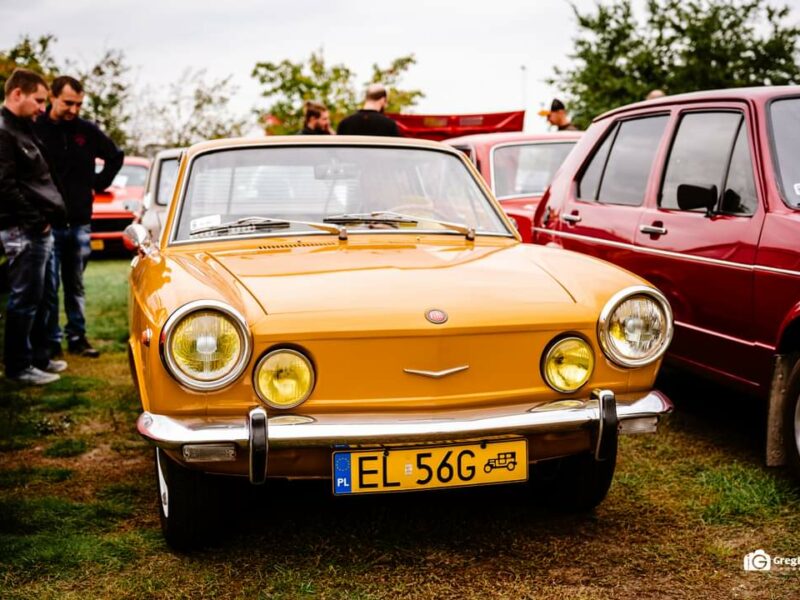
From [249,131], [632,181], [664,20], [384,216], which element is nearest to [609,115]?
[632,181]

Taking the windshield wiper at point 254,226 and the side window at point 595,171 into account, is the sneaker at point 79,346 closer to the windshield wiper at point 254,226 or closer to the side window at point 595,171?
the windshield wiper at point 254,226

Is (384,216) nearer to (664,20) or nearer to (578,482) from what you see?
(578,482)

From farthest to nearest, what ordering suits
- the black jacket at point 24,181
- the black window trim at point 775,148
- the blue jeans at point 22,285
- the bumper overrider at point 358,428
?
the blue jeans at point 22,285, the black jacket at point 24,181, the black window trim at point 775,148, the bumper overrider at point 358,428

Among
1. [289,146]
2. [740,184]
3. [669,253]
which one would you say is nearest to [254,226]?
[289,146]

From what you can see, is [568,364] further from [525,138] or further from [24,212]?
[525,138]

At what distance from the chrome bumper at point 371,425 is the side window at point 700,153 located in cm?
178

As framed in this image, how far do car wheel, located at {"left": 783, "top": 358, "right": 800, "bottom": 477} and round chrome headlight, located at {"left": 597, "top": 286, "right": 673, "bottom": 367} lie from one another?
846 mm

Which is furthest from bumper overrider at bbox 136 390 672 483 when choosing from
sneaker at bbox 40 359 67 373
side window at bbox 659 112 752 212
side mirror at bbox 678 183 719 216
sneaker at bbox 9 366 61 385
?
sneaker at bbox 40 359 67 373

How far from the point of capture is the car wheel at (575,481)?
11.4 ft

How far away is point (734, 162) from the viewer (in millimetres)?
4246

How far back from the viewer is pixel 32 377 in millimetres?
6020

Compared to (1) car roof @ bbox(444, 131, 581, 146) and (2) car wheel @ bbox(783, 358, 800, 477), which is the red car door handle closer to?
(2) car wheel @ bbox(783, 358, 800, 477)

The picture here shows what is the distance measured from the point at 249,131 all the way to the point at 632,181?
27.9 meters

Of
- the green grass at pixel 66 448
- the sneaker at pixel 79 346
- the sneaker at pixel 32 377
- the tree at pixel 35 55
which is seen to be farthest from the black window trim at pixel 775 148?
the tree at pixel 35 55
